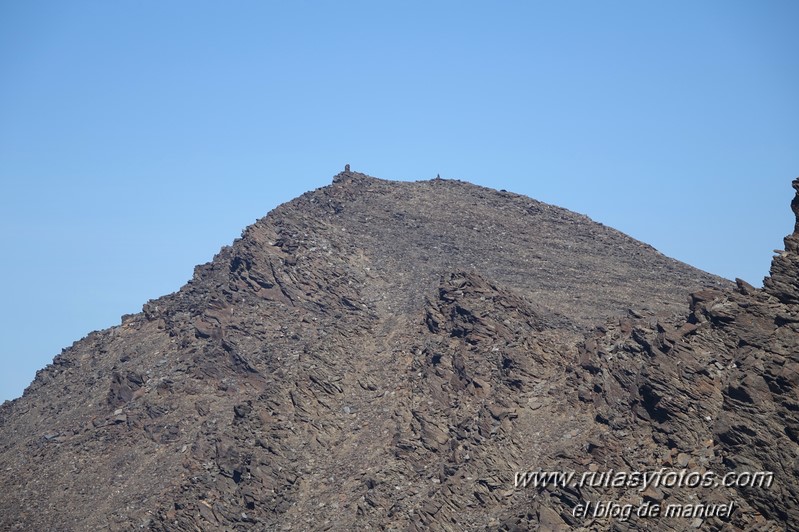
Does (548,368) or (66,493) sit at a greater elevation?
(548,368)

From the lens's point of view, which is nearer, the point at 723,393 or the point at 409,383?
the point at 723,393

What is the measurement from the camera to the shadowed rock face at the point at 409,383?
6700cm

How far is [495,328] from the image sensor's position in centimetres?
8438

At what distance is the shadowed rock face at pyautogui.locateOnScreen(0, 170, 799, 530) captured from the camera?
6700 centimetres

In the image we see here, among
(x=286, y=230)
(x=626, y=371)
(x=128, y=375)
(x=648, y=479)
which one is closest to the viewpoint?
(x=648, y=479)

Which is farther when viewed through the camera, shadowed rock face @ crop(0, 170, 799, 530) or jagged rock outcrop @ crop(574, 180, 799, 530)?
shadowed rock face @ crop(0, 170, 799, 530)

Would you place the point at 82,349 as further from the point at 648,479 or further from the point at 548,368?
the point at 648,479

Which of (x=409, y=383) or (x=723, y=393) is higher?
(x=723, y=393)

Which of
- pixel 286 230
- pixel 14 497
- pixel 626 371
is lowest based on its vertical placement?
pixel 14 497

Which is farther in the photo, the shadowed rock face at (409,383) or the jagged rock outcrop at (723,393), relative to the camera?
the shadowed rock face at (409,383)

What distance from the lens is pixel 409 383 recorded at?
84812 mm

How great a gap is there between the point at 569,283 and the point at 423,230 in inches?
588

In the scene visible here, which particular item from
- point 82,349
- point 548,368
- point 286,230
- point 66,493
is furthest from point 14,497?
point 548,368

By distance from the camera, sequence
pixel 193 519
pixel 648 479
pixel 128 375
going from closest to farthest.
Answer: pixel 648 479
pixel 193 519
pixel 128 375
